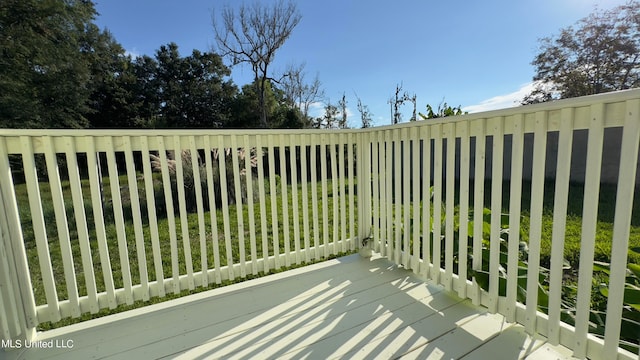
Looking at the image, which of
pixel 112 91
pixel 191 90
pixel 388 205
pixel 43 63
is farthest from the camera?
pixel 191 90

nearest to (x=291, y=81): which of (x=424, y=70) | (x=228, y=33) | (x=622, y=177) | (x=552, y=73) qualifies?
(x=228, y=33)

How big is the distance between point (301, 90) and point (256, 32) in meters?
4.22

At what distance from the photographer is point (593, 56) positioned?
10.4 metres

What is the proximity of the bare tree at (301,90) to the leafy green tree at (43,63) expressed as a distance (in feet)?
30.1

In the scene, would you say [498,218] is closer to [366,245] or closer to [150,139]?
[366,245]

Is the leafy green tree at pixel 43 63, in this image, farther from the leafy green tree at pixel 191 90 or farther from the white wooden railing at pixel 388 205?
the white wooden railing at pixel 388 205

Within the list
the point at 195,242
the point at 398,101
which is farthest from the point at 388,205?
the point at 398,101

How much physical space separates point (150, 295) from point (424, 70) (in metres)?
8.53

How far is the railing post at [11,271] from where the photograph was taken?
1.32m

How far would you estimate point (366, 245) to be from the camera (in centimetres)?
246

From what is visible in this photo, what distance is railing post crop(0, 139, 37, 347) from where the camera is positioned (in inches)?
51.8

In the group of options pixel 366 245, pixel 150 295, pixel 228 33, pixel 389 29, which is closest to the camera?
pixel 150 295

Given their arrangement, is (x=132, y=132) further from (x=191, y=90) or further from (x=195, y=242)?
(x=191, y=90)

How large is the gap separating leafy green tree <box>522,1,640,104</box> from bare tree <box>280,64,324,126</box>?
10.2 metres
